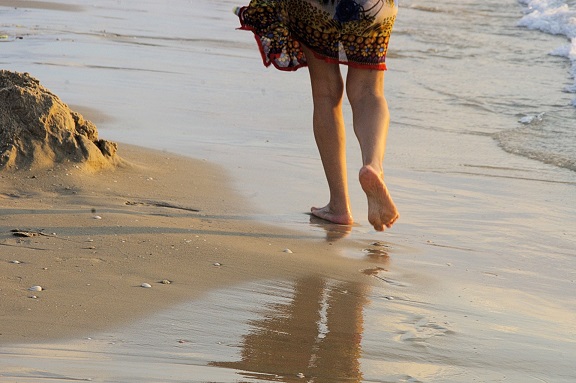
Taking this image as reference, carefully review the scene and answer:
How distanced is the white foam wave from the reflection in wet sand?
309 inches

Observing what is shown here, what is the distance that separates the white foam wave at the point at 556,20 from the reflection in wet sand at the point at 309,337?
785 cm

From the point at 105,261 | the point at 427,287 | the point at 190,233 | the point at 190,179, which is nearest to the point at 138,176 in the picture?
the point at 190,179

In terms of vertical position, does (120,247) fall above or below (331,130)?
below

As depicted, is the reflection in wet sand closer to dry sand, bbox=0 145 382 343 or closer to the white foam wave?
dry sand, bbox=0 145 382 343

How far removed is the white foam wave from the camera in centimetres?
1065

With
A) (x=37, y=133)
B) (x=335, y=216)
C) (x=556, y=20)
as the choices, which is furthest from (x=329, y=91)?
(x=556, y=20)

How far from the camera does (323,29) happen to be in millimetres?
3479

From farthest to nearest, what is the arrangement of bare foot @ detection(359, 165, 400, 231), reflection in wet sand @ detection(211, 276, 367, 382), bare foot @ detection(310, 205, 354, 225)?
bare foot @ detection(310, 205, 354, 225)
bare foot @ detection(359, 165, 400, 231)
reflection in wet sand @ detection(211, 276, 367, 382)

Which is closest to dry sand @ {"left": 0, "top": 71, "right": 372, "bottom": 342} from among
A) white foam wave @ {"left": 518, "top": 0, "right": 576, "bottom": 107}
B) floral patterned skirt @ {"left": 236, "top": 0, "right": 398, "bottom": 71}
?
floral patterned skirt @ {"left": 236, "top": 0, "right": 398, "bottom": 71}

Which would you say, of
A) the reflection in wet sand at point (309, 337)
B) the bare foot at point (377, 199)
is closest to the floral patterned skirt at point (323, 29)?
the bare foot at point (377, 199)

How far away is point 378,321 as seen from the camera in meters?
2.68

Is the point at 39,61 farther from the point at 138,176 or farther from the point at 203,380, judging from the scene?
the point at 203,380

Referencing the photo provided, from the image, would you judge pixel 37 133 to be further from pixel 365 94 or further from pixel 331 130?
pixel 365 94

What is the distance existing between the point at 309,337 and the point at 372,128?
1.20 metres
